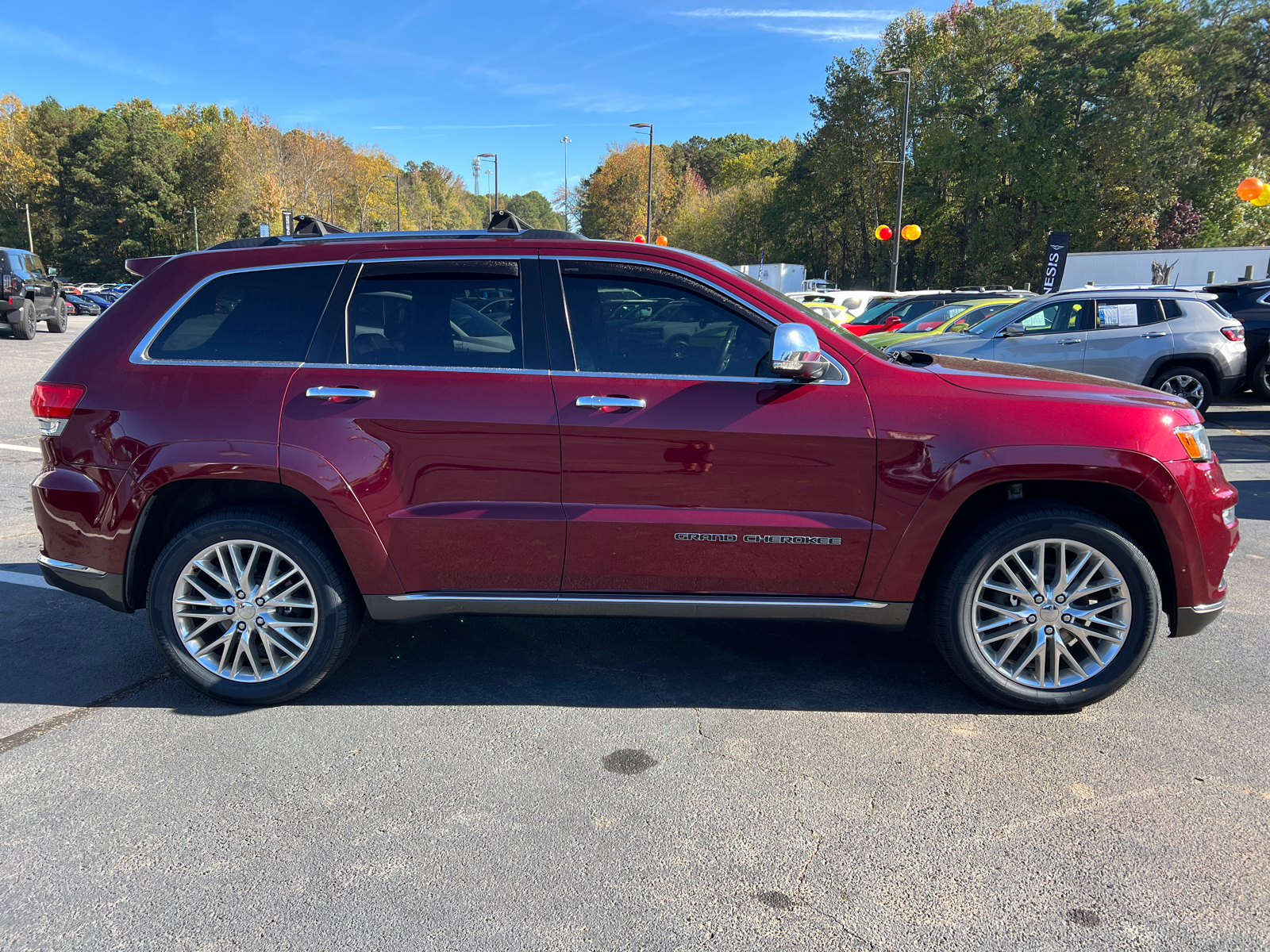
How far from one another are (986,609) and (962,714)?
0.45 m

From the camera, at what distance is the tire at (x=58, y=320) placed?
24969 mm

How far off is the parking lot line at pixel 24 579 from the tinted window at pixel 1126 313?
11427 mm

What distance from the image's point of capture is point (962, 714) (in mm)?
3557

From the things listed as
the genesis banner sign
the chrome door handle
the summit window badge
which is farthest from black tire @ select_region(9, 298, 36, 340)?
the genesis banner sign

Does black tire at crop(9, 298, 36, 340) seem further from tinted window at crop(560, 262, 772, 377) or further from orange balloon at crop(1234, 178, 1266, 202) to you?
orange balloon at crop(1234, 178, 1266, 202)

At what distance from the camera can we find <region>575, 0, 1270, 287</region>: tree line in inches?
1465

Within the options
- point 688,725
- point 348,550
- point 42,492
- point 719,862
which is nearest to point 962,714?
point 688,725

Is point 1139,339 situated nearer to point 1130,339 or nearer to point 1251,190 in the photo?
point 1130,339

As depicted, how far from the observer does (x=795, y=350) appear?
125 inches

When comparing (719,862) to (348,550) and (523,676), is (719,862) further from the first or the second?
(348,550)

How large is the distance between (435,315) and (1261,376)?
13141 millimetres

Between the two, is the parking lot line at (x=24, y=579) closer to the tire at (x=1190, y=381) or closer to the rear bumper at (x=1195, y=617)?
the rear bumper at (x=1195, y=617)

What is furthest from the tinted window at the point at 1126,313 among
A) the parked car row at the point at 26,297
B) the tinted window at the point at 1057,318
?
the parked car row at the point at 26,297

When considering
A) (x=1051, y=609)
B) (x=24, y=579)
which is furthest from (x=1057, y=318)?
(x=24, y=579)
